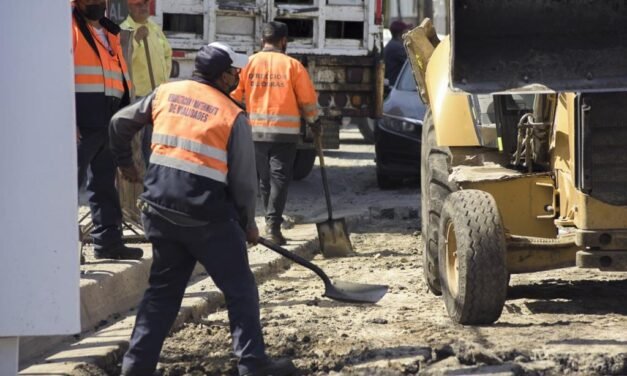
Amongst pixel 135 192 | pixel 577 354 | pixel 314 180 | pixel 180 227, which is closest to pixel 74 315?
pixel 180 227

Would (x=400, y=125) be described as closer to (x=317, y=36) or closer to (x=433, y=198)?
(x=317, y=36)

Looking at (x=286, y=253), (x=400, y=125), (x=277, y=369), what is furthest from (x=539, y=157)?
(x=400, y=125)

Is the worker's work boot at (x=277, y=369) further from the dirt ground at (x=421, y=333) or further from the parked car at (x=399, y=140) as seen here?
the parked car at (x=399, y=140)

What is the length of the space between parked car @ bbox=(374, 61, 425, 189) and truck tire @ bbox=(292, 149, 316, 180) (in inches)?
32.0

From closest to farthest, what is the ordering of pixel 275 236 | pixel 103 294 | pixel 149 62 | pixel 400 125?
pixel 103 294 → pixel 149 62 → pixel 275 236 → pixel 400 125

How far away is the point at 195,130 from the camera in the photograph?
6.87 m

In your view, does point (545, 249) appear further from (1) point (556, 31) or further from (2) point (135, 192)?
(2) point (135, 192)

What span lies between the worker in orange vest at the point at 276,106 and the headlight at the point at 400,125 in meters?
4.02

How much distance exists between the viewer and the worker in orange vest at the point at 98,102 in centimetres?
897

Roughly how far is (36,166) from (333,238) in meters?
5.83

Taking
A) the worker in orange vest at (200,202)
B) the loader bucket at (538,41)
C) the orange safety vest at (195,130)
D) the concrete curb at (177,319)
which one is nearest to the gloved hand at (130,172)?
the worker in orange vest at (200,202)

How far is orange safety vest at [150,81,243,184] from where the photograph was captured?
684 cm

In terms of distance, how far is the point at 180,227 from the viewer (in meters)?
6.91

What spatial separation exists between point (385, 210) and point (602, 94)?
6718 mm
